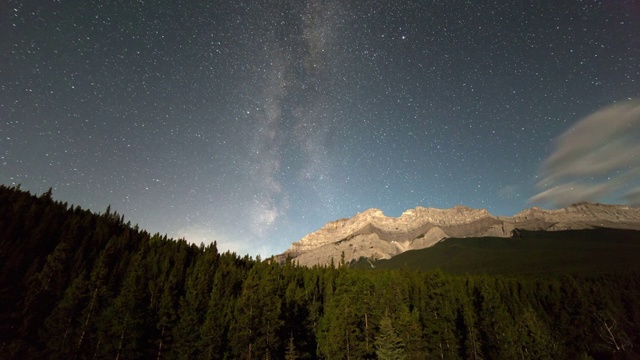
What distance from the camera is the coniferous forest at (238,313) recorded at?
4938 cm

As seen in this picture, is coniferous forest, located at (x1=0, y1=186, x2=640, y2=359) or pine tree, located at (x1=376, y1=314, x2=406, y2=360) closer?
pine tree, located at (x1=376, y1=314, x2=406, y2=360)

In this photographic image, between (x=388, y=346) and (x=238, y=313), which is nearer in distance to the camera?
(x=388, y=346)

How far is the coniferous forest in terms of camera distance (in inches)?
1944

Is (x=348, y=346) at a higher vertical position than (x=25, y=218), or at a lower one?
lower

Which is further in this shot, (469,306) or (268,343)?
(469,306)

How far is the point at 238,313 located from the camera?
54.2 meters

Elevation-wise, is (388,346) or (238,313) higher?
(238,313)

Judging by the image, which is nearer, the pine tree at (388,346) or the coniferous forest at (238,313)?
the pine tree at (388,346)

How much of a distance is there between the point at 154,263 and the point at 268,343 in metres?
51.6

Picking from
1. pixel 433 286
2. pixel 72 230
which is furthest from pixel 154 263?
pixel 433 286

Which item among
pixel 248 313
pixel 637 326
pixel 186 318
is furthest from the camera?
pixel 637 326

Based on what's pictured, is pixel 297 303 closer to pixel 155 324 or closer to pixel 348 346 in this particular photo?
pixel 348 346

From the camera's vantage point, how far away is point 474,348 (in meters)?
71.7

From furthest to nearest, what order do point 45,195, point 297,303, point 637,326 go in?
1. point 45,195
2. point 637,326
3. point 297,303
